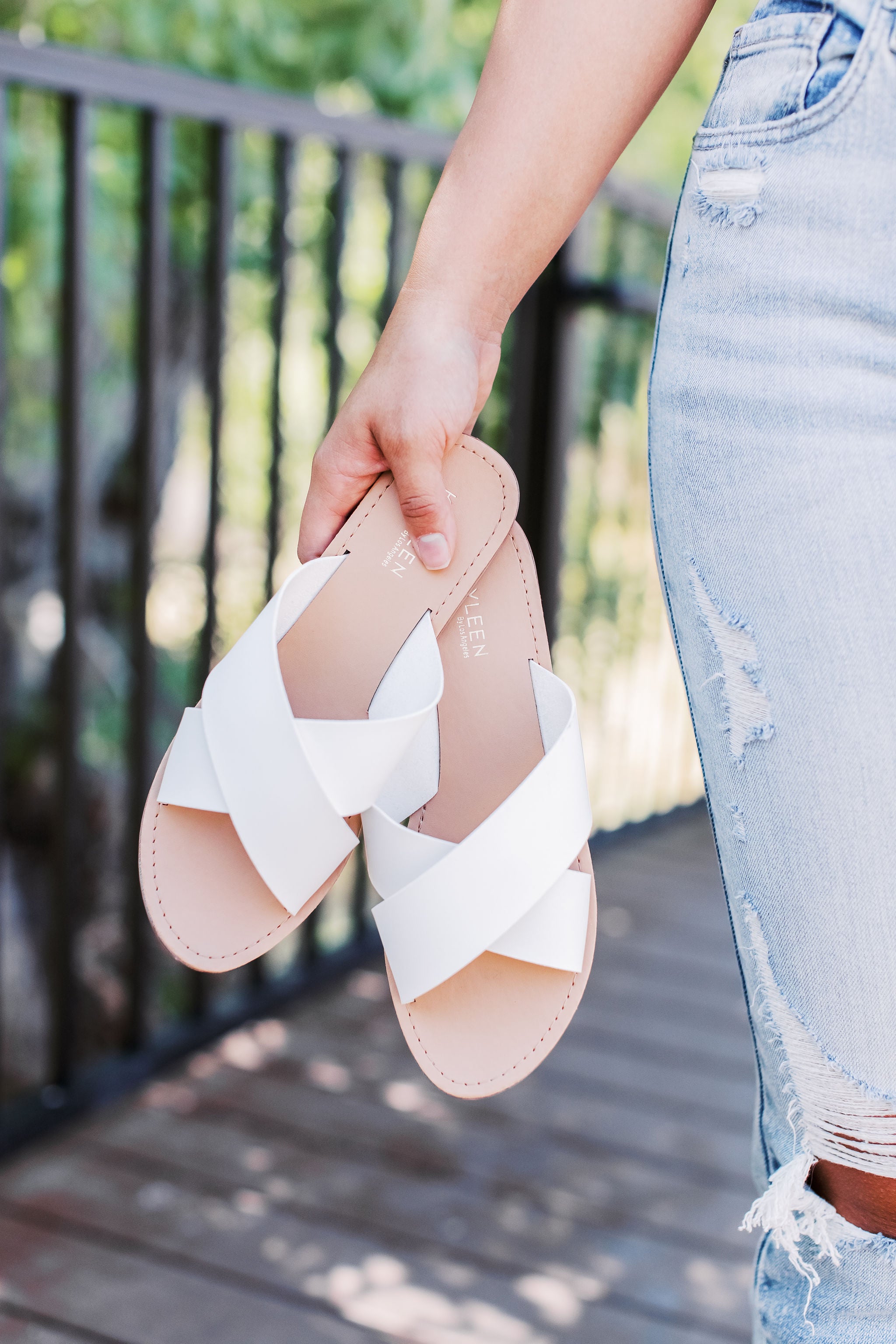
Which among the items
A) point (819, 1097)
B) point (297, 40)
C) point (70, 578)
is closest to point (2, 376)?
point (70, 578)

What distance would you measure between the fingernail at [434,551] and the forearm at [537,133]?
16cm

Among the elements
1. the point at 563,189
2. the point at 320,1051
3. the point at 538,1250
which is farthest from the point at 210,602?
the point at 563,189

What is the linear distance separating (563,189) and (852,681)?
0.36m

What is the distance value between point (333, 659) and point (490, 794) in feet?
0.52

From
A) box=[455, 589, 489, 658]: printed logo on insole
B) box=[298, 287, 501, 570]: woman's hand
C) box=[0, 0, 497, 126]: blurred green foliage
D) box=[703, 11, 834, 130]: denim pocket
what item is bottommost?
box=[455, 589, 489, 658]: printed logo on insole

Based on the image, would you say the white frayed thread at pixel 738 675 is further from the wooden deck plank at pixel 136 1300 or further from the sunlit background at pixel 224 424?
the sunlit background at pixel 224 424

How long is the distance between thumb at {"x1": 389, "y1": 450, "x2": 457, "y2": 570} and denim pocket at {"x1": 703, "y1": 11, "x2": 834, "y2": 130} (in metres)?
0.27

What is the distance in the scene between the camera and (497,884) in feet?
2.67

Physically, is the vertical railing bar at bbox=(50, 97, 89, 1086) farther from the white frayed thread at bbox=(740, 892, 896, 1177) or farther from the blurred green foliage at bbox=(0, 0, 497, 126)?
the white frayed thread at bbox=(740, 892, 896, 1177)

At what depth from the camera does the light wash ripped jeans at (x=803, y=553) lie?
2.03 ft

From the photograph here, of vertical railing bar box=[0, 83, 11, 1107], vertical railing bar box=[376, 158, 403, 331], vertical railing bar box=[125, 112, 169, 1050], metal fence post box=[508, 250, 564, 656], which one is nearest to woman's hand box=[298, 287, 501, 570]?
vertical railing bar box=[0, 83, 11, 1107]

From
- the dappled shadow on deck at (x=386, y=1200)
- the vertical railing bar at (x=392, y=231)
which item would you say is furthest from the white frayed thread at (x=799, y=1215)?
the vertical railing bar at (x=392, y=231)

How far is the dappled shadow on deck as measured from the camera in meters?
1.29

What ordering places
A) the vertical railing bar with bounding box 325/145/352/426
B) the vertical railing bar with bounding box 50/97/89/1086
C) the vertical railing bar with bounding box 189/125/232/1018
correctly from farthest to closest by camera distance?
the vertical railing bar with bounding box 325/145/352/426 → the vertical railing bar with bounding box 189/125/232/1018 → the vertical railing bar with bounding box 50/97/89/1086
